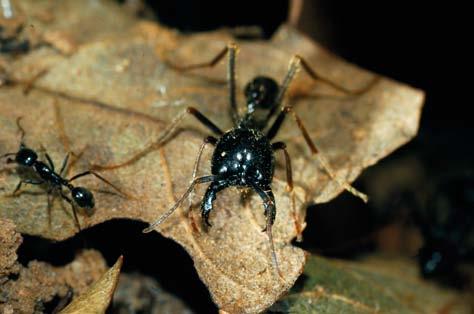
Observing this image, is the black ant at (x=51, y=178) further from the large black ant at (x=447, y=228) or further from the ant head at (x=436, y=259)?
the large black ant at (x=447, y=228)

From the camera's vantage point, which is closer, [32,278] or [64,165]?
[32,278]

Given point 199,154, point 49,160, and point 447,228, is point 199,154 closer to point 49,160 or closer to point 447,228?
point 49,160

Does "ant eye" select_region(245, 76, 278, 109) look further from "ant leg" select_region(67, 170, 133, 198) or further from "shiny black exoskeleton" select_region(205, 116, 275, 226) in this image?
"ant leg" select_region(67, 170, 133, 198)

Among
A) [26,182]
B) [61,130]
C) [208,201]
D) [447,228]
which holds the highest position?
[208,201]

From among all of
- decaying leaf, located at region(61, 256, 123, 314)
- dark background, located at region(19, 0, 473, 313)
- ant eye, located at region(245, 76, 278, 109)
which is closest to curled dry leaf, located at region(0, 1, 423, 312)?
ant eye, located at region(245, 76, 278, 109)


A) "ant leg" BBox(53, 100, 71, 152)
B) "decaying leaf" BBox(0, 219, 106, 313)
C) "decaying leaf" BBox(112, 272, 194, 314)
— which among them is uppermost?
"ant leg" BBox(53, 100, 71, 152)

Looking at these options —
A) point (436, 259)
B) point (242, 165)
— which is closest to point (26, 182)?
point (242, 165)

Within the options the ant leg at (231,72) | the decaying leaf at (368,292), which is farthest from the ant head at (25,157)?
the decaying leaf at (368,292)
